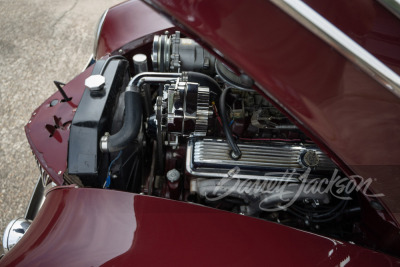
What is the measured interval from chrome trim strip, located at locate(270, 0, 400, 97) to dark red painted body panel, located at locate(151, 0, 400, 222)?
0.04ft

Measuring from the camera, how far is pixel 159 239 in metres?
0.78

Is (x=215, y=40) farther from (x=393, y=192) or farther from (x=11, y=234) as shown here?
(x=11, y=234)

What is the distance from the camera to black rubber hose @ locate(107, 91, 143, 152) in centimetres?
102

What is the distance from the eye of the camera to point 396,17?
2.44ft

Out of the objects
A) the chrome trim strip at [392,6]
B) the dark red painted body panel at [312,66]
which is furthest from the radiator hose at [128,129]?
the chrome trim strip at [392,6]

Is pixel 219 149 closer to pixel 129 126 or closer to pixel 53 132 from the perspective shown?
pixel 129 126

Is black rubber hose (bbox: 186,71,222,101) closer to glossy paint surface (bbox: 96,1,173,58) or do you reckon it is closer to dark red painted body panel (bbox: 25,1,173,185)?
dark red painted body panel (bbox: 25,1,173,185)

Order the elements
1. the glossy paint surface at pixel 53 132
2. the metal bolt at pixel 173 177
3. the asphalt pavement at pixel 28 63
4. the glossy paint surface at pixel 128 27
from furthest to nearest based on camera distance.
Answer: the asphalt pavement at pixel 28 63 < the glossy paint surface at pixel 128 27 < the metal bolt at pixel 173 177 < the glossy paint surface at pixel 53 132

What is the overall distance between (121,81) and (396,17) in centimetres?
103

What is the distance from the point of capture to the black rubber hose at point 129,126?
1.02 m

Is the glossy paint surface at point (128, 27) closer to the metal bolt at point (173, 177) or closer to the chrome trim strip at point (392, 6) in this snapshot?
the metal bolt at point (173, 177)

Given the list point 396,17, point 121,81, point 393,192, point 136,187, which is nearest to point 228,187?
point 136,187

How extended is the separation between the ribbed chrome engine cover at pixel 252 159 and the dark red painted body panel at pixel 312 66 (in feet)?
1.31

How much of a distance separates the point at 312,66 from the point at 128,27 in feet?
4.02
